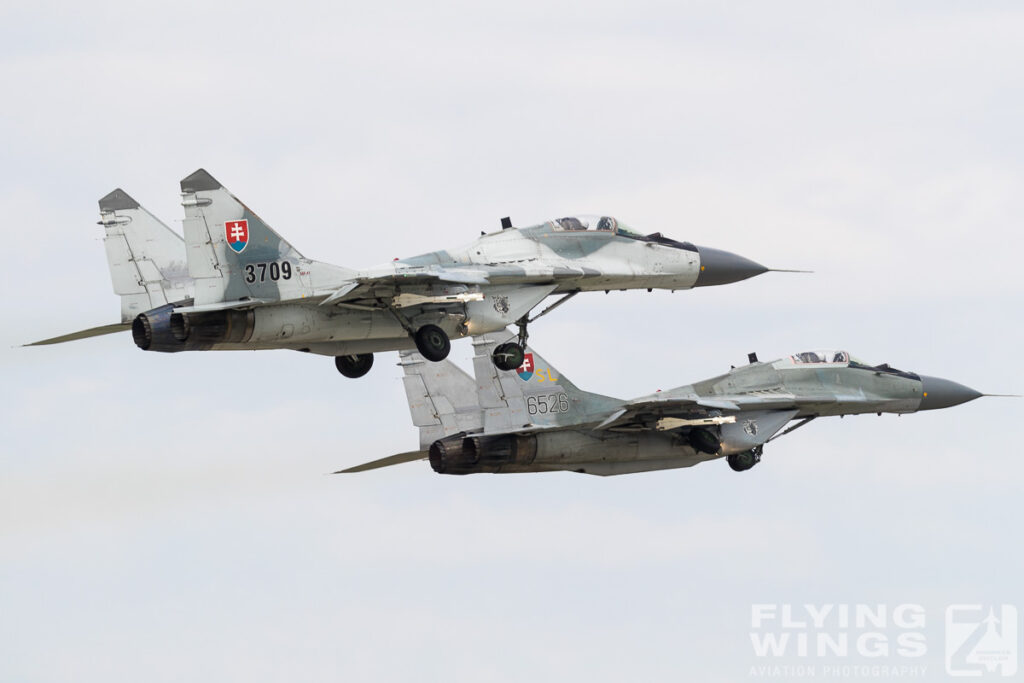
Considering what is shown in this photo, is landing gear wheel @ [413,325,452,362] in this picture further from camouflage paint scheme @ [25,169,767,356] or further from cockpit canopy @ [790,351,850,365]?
cockpit canopy @ [790,351,850,365]

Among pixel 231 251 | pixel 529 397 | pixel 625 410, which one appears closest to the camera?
pixel 231 251

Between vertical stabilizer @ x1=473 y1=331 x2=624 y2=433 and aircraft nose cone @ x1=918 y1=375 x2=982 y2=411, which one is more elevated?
vertical stabilizer @ x1=473 y1=331 x2=624 y2=433

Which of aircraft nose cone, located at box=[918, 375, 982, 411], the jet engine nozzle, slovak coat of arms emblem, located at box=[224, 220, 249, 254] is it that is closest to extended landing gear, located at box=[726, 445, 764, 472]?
aircraft nose cone, located at box=[918, 375, 982, 411]

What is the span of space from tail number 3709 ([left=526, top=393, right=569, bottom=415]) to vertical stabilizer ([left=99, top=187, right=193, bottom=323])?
32.3 feet

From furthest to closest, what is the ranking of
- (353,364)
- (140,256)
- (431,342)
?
(140,256)
(353,364)
(431,342)

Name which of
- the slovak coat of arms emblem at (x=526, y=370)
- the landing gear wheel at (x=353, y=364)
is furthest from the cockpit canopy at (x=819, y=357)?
the landing gear wheel at (x=353, y=364)

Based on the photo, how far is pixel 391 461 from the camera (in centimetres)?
5350

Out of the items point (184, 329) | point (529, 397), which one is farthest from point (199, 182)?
point (529, 397)

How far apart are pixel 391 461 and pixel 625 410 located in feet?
21.3

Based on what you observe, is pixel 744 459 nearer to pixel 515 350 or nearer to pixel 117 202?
pixel 515 350

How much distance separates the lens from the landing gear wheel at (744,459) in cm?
5384

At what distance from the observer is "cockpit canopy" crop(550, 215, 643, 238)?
147 feet

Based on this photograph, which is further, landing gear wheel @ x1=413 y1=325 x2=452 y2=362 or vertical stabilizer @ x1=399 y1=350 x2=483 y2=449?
vertical stabilizer @ x1=399 y1=350 x2=483 y2=449

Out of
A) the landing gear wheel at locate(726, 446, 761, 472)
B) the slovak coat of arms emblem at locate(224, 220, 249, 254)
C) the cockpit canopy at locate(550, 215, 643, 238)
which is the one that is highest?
the slovak coat of arms emblem at locate(224, 220, 249, 254)
